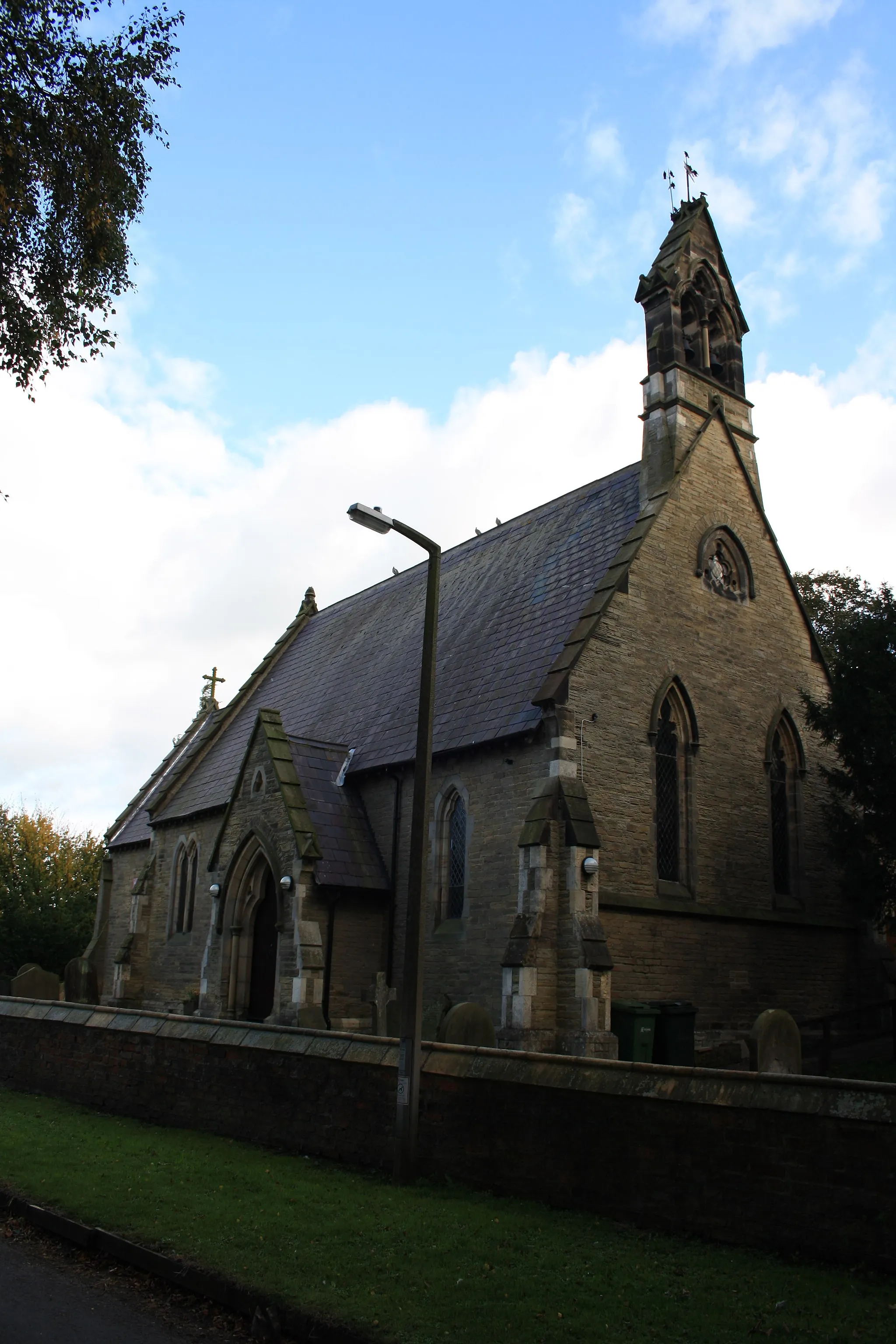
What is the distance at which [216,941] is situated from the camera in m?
21.9

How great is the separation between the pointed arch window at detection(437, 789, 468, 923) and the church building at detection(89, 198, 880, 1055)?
5 centimetres

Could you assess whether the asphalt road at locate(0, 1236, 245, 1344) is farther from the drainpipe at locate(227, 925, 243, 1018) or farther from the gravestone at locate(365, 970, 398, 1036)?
the drainpipe at locate(227, 925, 243, 1018)

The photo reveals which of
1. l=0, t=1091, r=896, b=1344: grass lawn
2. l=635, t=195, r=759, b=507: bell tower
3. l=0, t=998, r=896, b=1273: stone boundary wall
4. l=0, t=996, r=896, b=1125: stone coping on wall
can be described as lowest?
l=0, t=1091, r=896, b=1344: grass lawn

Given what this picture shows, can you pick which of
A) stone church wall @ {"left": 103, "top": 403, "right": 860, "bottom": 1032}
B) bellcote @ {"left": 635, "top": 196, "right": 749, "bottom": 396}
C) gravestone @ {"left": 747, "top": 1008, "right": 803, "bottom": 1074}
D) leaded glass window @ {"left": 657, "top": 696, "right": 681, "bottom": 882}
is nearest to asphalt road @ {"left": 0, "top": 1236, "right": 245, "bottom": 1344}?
gravestone @ {"left": 747, "top": 1008, "right": 803, "bottom": 1074}

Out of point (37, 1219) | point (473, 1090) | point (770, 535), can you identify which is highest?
point (770, 535)

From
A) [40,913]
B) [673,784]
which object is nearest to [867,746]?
[673,784]

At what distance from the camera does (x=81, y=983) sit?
3045 centimetres

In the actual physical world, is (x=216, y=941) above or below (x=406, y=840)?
below

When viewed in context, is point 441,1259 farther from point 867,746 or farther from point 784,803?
point 784,803

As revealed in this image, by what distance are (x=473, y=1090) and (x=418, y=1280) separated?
2.87 metres

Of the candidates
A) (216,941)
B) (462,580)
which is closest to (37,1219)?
(216,941)

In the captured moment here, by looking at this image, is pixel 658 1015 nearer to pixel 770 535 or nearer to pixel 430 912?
pixel 430 912

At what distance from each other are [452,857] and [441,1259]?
40.2 ft

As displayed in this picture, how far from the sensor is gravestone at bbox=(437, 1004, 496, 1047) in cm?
1300
